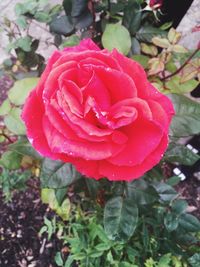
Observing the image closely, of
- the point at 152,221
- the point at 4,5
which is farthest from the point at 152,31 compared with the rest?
the point at 4,5

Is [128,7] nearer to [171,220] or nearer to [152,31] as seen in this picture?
[152,31]

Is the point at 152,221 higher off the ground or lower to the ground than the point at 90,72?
lower

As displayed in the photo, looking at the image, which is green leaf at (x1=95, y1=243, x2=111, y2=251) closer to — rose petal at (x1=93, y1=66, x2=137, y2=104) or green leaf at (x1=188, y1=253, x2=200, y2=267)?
green leaf at (x1=188, y1=253, x2=200, y2=267)

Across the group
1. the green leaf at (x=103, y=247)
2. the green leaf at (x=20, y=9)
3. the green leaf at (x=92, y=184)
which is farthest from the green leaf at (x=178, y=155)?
the green leaf at (x=20, y=9)

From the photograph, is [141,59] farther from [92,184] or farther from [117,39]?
[92,184]

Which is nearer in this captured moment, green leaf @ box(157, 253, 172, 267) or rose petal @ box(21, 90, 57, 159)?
rose petal @ box(21, 90, 57, 159)

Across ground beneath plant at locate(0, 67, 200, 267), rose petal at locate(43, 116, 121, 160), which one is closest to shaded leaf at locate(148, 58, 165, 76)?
rose petal at locate(43, 116, 121, 160)
